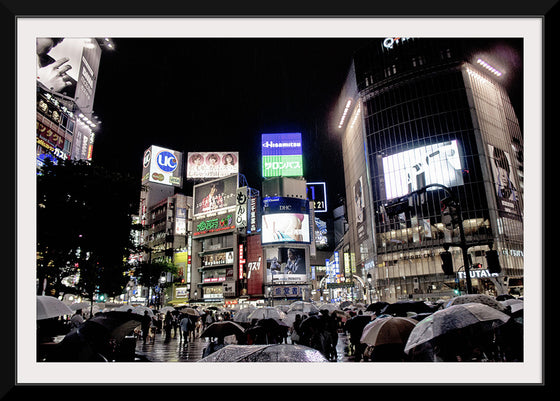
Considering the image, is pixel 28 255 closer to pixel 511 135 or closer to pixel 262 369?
pixel 262 369

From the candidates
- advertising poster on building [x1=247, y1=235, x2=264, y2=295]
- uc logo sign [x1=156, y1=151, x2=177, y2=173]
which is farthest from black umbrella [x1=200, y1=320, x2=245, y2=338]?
uc logo sign [x1=156, y1=151, x2=177, y2=173]

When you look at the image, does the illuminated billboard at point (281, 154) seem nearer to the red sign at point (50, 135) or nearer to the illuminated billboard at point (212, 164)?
the illuminated billboard at point (212, 164)

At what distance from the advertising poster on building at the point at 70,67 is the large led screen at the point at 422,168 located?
52.2 metres

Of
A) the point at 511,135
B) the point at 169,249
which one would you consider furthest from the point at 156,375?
the point at 169,249

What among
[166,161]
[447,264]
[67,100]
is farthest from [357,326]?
[166,161]

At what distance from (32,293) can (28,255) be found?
2.11ft

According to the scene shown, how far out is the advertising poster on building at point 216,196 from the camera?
3068 inches

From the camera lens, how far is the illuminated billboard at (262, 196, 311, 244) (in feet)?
226

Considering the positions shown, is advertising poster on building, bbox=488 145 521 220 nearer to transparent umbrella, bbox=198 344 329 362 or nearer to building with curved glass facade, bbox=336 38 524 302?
building with curved glass facade, bbox=336 38 524 302

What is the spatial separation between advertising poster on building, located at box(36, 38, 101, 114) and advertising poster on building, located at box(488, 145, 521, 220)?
214 feet

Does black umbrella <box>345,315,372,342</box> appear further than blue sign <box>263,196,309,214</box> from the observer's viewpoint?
No

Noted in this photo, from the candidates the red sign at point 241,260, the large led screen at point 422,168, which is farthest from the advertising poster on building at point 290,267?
the large led screen at point 422,168

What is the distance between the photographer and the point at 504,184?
63.6 meters

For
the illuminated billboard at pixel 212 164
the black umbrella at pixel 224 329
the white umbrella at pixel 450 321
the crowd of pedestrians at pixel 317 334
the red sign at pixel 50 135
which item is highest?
the illuminated billboard at pixel 212 164
